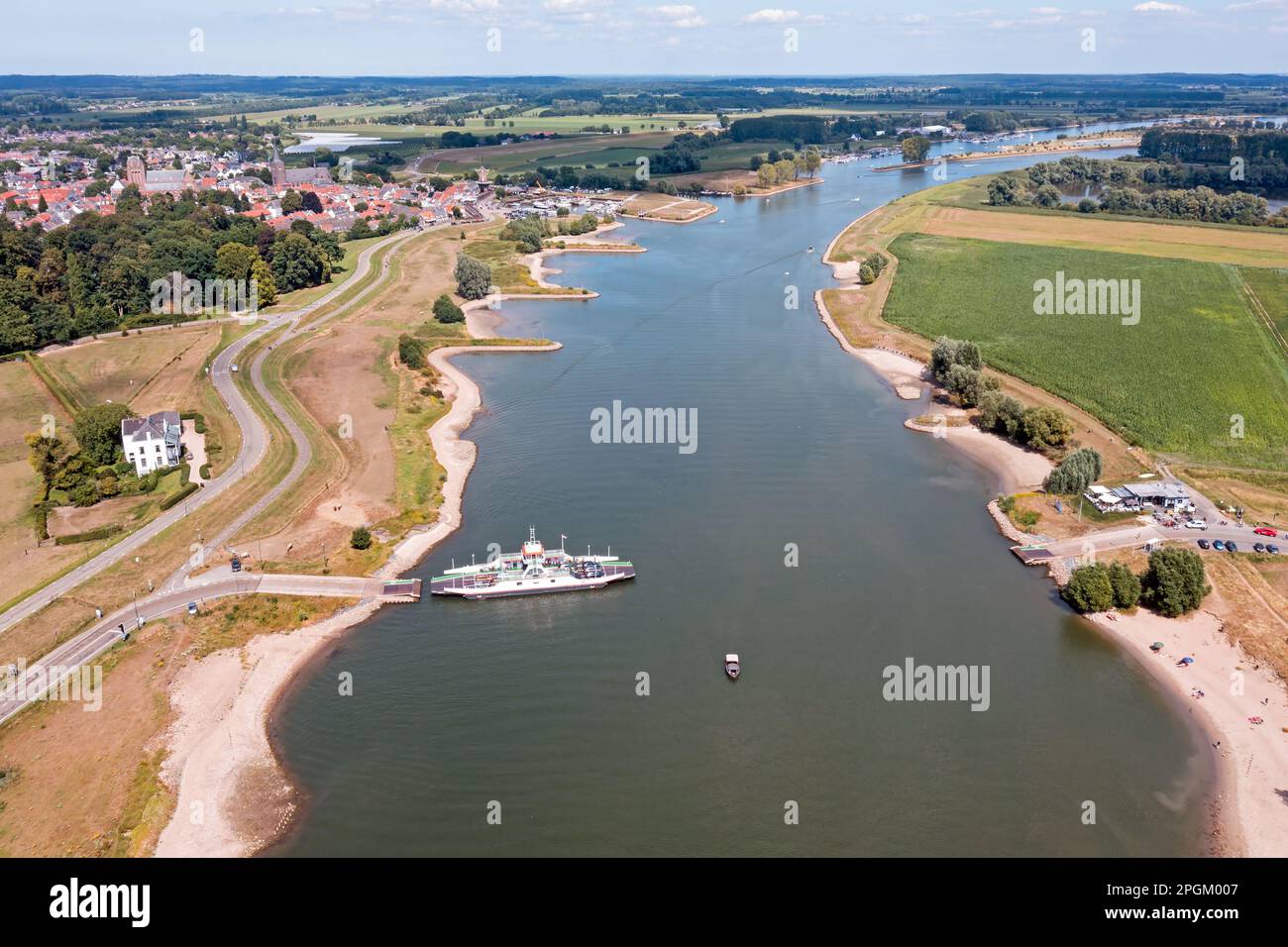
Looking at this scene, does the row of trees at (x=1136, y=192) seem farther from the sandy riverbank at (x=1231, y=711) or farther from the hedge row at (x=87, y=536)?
the hedge row at (x=87, y=536)

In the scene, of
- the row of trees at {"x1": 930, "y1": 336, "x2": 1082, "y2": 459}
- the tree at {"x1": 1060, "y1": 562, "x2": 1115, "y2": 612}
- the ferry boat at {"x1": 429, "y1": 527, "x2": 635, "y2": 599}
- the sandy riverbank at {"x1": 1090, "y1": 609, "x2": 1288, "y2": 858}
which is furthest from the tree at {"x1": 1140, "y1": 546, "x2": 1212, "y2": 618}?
the ferry boat at {"x1": 429, "y1": 527, "x2": 635, "y2": 599}

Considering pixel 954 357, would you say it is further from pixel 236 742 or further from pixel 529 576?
pixel 236 742

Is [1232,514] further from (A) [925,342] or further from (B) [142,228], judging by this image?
(B) [142,228]

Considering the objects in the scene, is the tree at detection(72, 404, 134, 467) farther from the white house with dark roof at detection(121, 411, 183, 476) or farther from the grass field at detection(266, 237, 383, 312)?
the grass field at detection(266, 237, 383, 312)

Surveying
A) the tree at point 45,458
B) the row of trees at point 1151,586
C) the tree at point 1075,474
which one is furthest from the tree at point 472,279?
the row of trees at point 1151,586

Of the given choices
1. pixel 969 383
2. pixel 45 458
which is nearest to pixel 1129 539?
pixel 969 383

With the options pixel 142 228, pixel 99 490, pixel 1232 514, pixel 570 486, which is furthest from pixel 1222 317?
pixel 142 228
